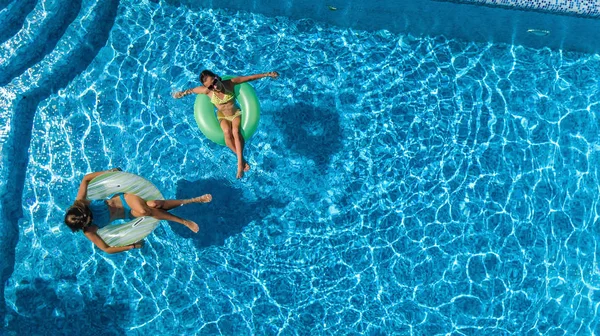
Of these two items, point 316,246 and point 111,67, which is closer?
point 316,246

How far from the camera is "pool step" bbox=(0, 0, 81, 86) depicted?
620 centimetres

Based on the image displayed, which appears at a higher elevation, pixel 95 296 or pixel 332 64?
pixel 332 64

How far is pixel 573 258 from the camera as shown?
19.4 feet

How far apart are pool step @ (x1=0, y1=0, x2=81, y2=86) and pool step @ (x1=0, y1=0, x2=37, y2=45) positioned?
0.06 meters

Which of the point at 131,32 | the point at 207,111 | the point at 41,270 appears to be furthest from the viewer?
the point at 131,32

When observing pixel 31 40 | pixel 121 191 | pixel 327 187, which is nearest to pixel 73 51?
pixel 31 40

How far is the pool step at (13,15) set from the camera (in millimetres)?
6160

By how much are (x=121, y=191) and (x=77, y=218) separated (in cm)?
67

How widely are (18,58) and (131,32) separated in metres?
1.16

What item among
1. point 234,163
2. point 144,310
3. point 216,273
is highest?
point 234,163

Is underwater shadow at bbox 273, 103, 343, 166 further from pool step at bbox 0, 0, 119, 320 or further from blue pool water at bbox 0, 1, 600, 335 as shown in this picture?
pool step at bbox 0, 0, 119, 320

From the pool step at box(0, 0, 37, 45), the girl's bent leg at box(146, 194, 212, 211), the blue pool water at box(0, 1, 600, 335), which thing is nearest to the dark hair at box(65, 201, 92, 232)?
the girl's bent leg at box(146, 194, 212, 211)

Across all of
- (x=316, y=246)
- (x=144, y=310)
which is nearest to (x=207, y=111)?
(x=316, y=246)

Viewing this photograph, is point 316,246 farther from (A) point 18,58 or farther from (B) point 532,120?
(A) point 18,58
